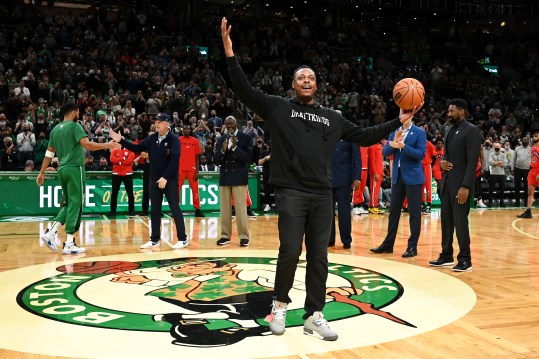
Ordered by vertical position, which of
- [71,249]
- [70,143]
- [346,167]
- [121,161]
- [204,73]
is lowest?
[71,249]

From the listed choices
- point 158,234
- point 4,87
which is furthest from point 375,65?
point 158,234

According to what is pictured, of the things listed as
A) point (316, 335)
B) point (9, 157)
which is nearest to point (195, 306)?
point (316, 335)

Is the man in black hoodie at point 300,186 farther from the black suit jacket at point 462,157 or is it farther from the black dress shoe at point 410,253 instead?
the black dress shoe at point 410,253

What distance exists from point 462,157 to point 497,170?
11.0 metres

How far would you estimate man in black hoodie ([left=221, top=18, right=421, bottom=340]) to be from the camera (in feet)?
13.2

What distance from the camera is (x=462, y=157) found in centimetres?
654

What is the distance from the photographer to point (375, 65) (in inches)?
1085

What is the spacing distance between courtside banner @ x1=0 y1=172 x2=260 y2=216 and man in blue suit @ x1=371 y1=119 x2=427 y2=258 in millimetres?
6474

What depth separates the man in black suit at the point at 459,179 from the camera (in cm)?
632

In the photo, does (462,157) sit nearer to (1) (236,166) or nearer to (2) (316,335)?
(1) (236,166)

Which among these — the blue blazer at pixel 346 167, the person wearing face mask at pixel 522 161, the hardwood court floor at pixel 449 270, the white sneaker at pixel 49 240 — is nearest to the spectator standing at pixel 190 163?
the hardwood court floor at pixel 449 270

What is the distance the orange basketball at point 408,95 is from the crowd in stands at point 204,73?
10026mm

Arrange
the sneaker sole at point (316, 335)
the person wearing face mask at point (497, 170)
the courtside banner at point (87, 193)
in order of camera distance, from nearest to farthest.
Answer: the sneaker sole at point (316, 335) < the courtside banner at point (87, 193) < the person wearing face mask at point (497, 170)

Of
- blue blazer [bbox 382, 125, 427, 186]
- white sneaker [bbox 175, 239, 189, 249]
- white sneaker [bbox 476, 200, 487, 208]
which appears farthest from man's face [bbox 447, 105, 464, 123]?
white sneaker [bbox 476, 200, 487, 208]
